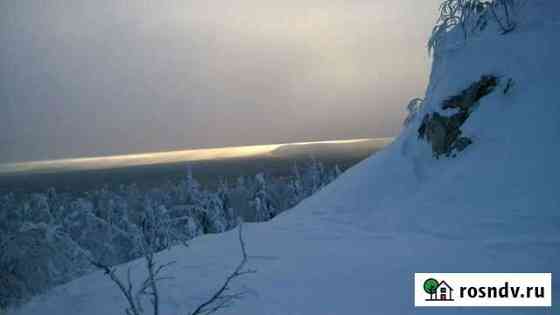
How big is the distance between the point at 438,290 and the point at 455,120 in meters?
7.66

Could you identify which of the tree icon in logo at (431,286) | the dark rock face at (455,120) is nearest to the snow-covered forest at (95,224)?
the tree icon in logo at (431,286)

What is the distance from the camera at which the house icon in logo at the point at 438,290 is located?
4.92 m

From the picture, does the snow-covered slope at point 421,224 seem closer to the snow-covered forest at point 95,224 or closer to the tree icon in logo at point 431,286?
the tree icon in logo at point 431,286

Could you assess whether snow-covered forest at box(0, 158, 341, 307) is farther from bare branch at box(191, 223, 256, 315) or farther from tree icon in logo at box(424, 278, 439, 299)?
tree icon in logo at box(424, 278, 439, 299)

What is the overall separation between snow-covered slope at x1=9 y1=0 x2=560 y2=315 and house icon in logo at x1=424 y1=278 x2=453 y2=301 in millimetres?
285

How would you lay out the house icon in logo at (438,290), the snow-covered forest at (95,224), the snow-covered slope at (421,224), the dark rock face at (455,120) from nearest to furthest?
the house icon in logo at (438,290) → the snow-covered slope at (421,224) → the snow-covered forest at (95,224) → the dark rock face at (455,120)

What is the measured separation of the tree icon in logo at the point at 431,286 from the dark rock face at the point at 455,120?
628 cm

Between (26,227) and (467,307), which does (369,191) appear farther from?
(26,227)

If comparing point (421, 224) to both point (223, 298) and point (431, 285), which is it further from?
point (223, 298)

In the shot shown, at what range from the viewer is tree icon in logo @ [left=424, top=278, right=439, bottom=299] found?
16.5 feet

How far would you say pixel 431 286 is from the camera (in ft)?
16.9

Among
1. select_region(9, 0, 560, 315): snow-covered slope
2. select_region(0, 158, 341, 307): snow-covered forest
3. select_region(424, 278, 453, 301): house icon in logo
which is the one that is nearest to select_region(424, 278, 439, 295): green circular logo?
select_region(424, 278, 453, 301): house icon in logo

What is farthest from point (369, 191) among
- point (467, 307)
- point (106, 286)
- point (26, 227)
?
point (26, 227)

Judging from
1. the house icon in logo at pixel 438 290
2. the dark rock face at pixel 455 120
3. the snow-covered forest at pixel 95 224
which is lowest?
the snow-covered forest at pixel 95 224
